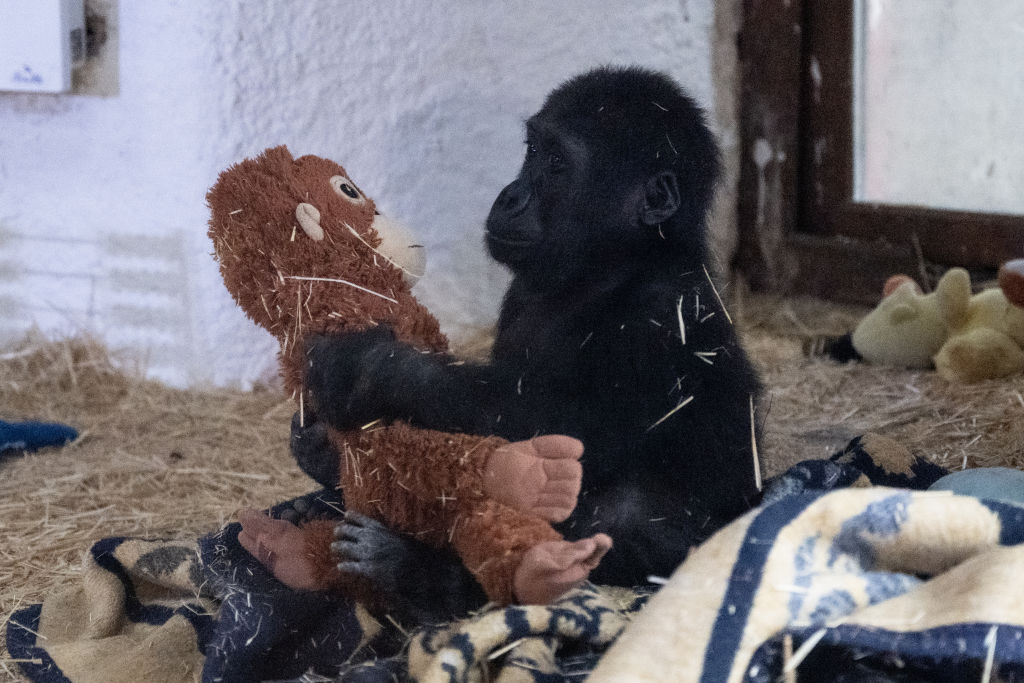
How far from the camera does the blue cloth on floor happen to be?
2203mm

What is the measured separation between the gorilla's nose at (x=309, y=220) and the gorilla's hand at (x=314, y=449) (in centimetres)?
23

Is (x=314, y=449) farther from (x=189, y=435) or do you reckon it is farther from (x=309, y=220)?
(x=189, y=435)

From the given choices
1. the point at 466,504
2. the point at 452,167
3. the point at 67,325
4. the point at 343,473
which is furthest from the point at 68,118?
the point at 466,504

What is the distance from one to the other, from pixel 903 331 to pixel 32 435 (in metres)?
2.12

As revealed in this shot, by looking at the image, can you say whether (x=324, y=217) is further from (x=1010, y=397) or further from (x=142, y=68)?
(x=1010, y=397)

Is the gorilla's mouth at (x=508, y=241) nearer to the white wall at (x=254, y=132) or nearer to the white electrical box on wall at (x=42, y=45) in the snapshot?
the white wall at (x=254, y=132)

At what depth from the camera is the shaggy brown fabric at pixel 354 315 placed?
1.14 m

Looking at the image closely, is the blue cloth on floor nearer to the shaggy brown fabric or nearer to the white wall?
the white wall

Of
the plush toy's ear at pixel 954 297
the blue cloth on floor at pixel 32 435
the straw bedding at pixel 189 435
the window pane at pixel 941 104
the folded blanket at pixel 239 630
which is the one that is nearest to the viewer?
the folded blanket at pixel 239 630

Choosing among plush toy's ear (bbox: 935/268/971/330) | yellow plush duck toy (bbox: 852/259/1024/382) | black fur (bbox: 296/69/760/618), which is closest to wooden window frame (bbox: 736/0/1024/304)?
yellow plush duck toy (bbox: 852/259/1024/382)

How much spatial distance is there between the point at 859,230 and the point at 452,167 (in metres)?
1.81

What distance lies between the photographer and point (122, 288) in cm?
241

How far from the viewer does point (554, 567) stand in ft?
3.56

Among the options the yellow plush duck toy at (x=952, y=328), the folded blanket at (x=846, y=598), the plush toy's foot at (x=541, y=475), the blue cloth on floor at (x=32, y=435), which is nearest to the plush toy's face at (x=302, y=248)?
the plush toy's foot at (x=541, y=475)
